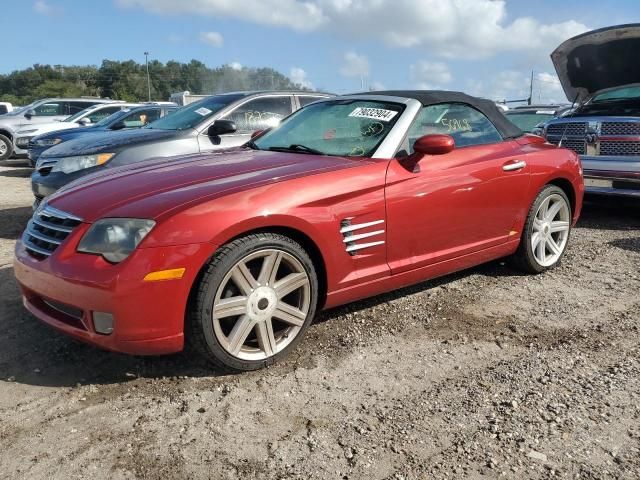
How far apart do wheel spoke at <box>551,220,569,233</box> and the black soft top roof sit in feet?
2.63

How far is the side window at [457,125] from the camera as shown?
3.73m

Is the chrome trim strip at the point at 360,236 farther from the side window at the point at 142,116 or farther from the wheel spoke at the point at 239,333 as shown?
the side window at the point at 142,116

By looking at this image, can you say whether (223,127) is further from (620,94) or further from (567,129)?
(620,94)

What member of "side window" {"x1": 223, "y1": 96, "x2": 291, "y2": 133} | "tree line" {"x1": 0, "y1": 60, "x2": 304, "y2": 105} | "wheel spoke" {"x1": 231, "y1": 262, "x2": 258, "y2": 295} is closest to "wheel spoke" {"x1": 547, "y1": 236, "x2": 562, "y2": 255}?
"wheel spoke" {"x1": 231, "y1": 262, "x2": 258, "y2": 295}

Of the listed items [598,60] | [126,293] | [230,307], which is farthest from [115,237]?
[598,60]

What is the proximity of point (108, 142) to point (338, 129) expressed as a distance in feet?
10.6

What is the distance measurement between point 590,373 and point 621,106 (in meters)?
5.30

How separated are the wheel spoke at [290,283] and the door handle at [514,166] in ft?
6.10

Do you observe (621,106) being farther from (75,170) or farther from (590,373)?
(75,170)

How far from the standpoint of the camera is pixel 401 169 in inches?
135

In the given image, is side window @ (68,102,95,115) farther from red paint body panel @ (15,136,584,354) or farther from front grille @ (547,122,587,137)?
red paint body panel @ (15,136,584,354)

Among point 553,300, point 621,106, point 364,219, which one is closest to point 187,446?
point 364,219

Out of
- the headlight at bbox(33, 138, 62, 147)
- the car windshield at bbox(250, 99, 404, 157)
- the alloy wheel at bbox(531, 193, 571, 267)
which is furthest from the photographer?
the headlight at bbox(33, 138, 62, 147)

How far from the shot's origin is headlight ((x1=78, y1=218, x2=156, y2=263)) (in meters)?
2.61
